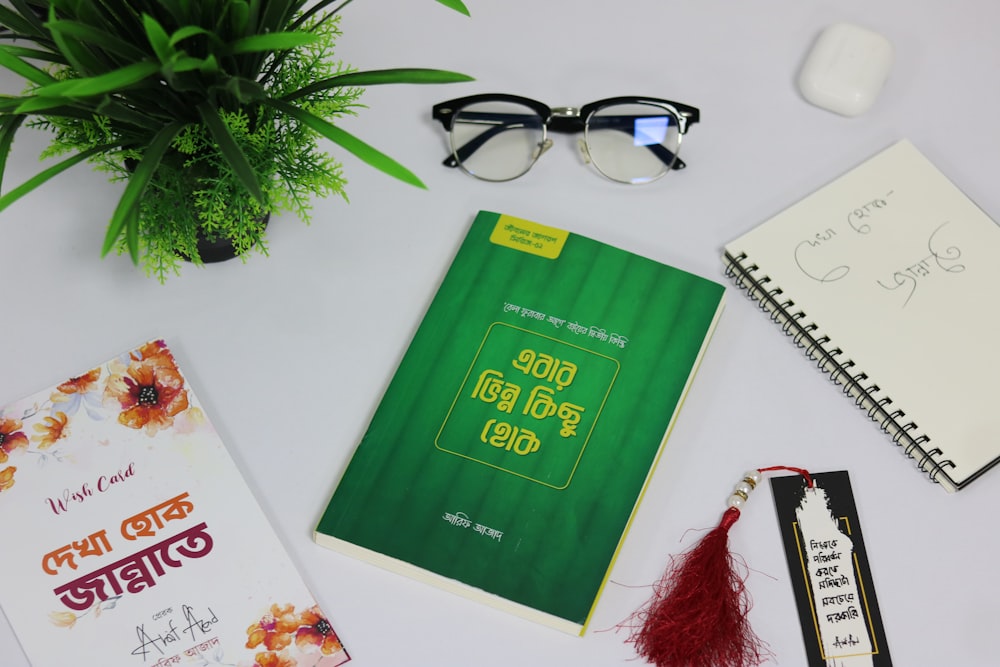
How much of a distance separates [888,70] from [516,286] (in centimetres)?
53

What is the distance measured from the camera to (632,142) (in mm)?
1019

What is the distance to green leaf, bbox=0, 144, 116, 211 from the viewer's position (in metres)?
0.67

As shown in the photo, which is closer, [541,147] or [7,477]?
[7,477]

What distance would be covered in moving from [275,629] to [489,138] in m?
0.58

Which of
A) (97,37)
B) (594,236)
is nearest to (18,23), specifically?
(97,37)

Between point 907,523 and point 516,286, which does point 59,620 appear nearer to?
point 516,286

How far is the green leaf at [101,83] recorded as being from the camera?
0.61 metres

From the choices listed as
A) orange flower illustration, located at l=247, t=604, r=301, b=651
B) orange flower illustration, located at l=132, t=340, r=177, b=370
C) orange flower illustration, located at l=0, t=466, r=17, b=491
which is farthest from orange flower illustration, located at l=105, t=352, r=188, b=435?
orange flower illustration, located at l=247, t=604, r=301, b=651

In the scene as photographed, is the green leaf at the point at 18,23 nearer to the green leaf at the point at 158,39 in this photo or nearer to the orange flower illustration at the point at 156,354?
the green leaf at the point at 158,39

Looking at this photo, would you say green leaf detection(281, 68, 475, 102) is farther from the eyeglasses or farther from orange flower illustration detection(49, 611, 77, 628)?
orange flower illustration detection(49, 611, 77, 628)

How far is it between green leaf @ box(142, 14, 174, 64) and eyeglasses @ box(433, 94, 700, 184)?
410 millimetres

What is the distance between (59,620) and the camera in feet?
2.64
